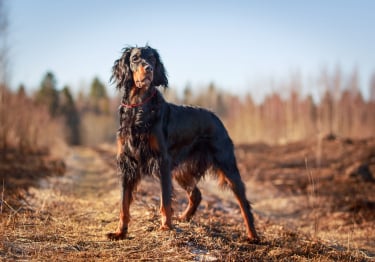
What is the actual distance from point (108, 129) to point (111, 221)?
186 ft

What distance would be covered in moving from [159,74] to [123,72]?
1.41 ft

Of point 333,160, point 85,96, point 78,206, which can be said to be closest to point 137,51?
point 78,206

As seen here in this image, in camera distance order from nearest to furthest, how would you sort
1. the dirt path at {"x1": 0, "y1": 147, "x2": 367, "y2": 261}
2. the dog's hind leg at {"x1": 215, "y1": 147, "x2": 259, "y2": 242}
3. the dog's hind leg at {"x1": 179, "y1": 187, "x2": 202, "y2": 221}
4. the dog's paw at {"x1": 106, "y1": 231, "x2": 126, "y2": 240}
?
the dirt path at {"x1": 0, "y1": 147, "x2": 367, "y2": 261}, the dog's paw at {"x1": 106, "y1": 231, "x2": 126, "y2": 240}, the dog's hind leg at {"x1": 215, "y1": 147, "x2": 259, "y2": 242}, the dog's hind leg at {"x1": 179, "y1": 187, "x2": 202, "y2": 221}

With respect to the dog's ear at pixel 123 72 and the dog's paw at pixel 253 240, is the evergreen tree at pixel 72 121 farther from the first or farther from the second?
the dog's paw at pixel 253 240

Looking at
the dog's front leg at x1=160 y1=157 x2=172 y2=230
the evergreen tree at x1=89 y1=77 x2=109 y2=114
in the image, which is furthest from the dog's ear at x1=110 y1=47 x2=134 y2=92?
the evergreen tree at x1=89 y1=77 x2=109 y2=114

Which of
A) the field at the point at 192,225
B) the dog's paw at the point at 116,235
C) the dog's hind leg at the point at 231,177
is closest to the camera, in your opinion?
the field at the point at 192,225

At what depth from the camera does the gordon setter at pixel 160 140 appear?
4.48m

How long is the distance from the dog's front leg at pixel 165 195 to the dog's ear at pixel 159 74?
0.95 m

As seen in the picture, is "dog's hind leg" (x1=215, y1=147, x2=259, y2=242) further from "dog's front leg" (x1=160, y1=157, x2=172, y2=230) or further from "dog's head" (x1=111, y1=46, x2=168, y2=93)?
"dog's head" (x1=111, y1=46, x2=168, y2=93)

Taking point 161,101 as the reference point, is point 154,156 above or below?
below

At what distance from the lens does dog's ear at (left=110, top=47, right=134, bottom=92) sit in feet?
15.5

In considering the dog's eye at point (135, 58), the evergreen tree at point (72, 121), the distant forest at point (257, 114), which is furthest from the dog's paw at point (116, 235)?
the evergreen tree at point (72, 121)

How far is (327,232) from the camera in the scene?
6875 mm

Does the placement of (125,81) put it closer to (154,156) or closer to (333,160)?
(154,156)
